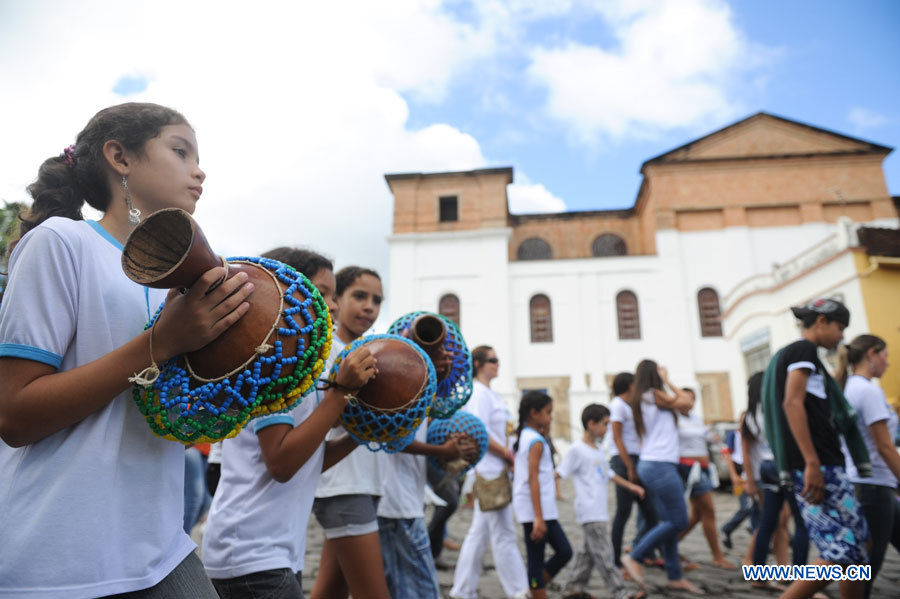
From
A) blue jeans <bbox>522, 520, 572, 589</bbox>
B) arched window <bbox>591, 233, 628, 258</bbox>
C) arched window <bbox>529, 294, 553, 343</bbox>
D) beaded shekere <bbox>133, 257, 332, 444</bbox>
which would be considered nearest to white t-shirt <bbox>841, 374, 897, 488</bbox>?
blue jeans <bbox>522, 520, 572, 589</bbox>

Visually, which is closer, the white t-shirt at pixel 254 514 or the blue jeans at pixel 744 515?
the white t-shirt at pixel 254 514

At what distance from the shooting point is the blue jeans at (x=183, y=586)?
1.25m

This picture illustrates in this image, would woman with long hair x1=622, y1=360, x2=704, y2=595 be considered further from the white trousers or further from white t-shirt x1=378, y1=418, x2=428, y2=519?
white t-shirt x1=378, y1=418, x2=428, y2=519

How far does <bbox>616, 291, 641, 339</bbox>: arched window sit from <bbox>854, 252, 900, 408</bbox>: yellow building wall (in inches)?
382

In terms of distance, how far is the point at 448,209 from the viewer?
2636 cm

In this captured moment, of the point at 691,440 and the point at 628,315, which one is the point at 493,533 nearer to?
the point at 691,440

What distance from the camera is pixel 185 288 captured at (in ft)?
3.89

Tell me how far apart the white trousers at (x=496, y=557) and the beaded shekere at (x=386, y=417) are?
2692 mm

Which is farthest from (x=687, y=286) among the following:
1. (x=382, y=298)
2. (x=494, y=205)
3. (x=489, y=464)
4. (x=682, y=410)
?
(x=382, y=298)

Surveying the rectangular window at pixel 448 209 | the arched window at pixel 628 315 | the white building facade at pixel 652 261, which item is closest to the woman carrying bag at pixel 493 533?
the white building facade at pixel 652 261

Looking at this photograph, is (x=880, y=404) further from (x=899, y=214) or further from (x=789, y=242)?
(x=899, y=214)

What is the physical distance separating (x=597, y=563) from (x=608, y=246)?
23.9 meters

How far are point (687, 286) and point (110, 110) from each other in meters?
24.3

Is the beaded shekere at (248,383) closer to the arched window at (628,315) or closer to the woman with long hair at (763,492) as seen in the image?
the woman with long hair at (763,492)
